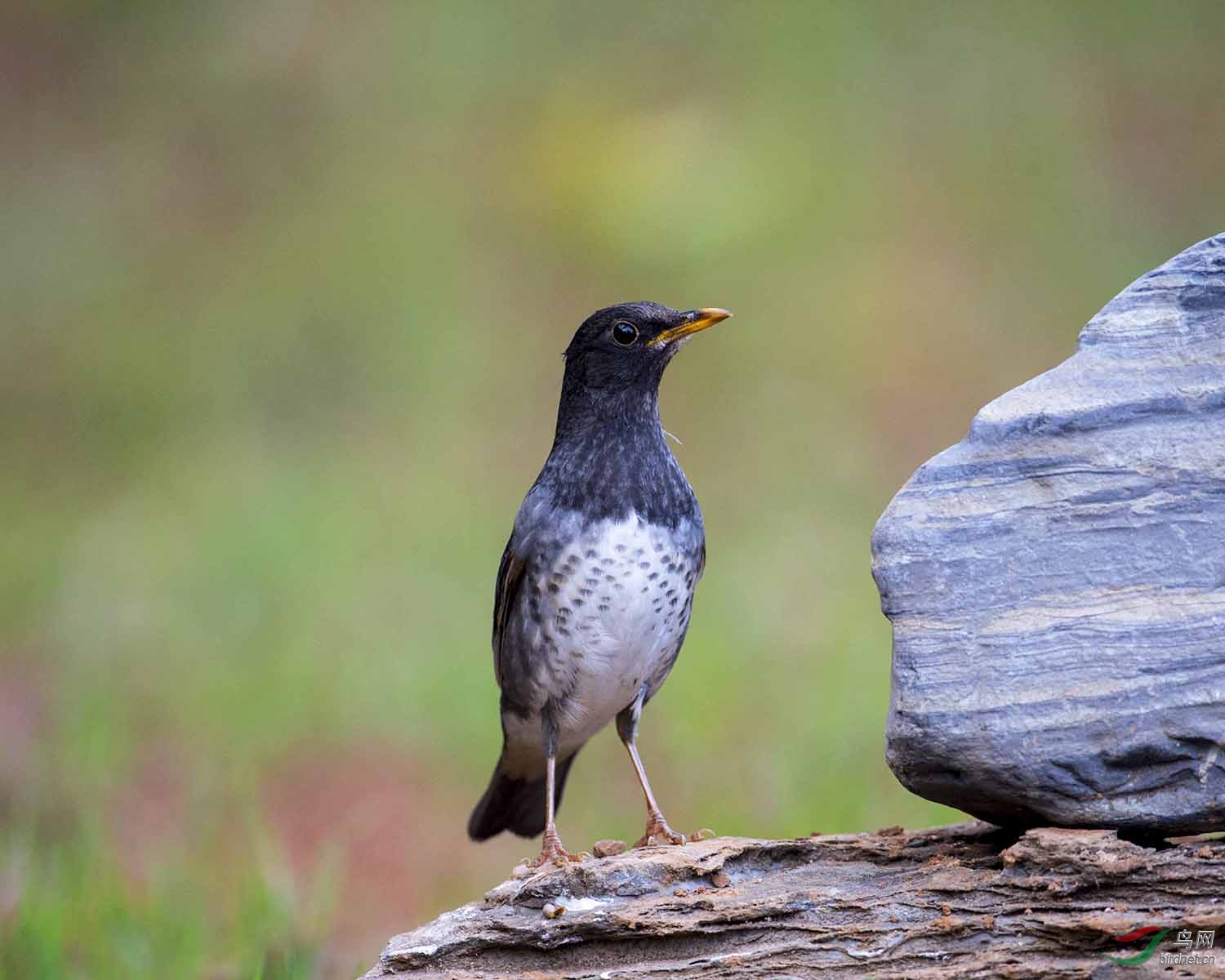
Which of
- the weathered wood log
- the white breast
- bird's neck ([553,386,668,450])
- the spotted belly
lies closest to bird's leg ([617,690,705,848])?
the spotted belly

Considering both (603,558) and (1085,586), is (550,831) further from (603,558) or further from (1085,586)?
(1085,586)

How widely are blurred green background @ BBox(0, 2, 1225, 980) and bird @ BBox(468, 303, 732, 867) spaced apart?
300 centimetres

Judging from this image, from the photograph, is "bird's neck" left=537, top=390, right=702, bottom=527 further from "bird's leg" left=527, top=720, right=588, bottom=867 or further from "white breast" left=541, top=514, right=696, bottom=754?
"bird's leg" left=527, top=720, right=588, bottom=867

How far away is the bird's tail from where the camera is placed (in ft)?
21.6

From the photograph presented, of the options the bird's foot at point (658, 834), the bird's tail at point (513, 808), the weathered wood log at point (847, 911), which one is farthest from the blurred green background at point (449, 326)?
the weathered wood log at point (847, 911)

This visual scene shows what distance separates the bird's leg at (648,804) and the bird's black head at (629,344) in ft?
4.22

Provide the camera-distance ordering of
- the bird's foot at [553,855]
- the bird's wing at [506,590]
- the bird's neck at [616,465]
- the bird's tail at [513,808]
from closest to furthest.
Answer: the bird's foot at [553,855] → the bird's neck at [616,465] → the bird's wing at [506,590] → the bird's tail at [513,808]

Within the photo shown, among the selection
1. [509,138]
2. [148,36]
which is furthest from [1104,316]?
[148,36]

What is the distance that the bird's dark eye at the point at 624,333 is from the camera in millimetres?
5824

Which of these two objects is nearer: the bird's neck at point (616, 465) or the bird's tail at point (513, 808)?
the bird's neck at point (616, 465)

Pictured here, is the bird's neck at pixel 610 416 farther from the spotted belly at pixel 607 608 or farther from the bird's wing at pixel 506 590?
the bird's wing at pixel 506 590

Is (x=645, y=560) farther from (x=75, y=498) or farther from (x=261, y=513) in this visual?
(x=75, y=498)

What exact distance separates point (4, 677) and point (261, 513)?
2280 millimetres

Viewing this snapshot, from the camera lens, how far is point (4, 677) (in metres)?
10.5
